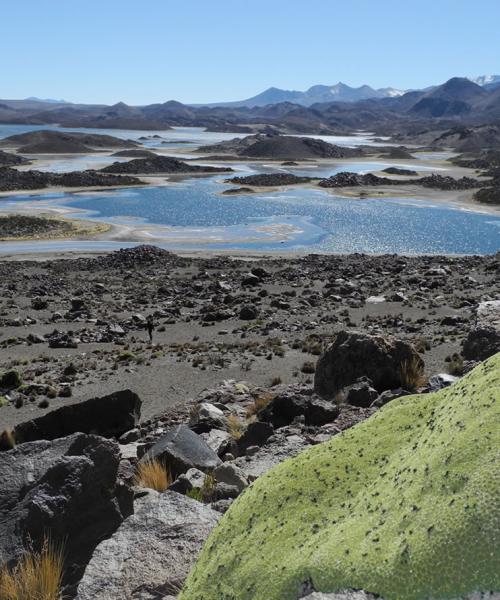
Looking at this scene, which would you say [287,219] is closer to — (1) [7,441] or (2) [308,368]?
(2) [308,368]

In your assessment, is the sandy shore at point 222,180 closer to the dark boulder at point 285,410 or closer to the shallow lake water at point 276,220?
the shallow lake water at point 276,220

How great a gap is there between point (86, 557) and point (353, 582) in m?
3.62

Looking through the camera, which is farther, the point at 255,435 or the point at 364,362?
the point at 364,362

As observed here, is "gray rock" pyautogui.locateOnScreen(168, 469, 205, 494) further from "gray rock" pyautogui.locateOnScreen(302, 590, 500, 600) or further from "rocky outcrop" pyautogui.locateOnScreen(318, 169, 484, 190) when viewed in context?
"rocky outcrop" pyautogui.locateOnScreen(318, 169, 484, 190)

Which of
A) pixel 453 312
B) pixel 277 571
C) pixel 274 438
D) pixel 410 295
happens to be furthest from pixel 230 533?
pixel 410 295

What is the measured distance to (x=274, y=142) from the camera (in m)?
166

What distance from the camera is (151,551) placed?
18.9 feet

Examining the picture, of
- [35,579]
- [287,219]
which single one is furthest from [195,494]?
[287,219]

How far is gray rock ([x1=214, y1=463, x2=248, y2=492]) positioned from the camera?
8164 millimetres

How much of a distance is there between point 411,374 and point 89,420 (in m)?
7.12

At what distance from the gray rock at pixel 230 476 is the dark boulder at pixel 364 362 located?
266 inches

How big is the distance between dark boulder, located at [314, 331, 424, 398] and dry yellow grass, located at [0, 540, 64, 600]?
9605 millimetres

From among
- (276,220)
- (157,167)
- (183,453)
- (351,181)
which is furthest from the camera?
(157,167)

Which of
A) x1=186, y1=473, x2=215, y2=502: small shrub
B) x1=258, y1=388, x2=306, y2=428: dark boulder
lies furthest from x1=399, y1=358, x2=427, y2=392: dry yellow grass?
x1=186, y1=473, x2=215, y2=502: small shrub
